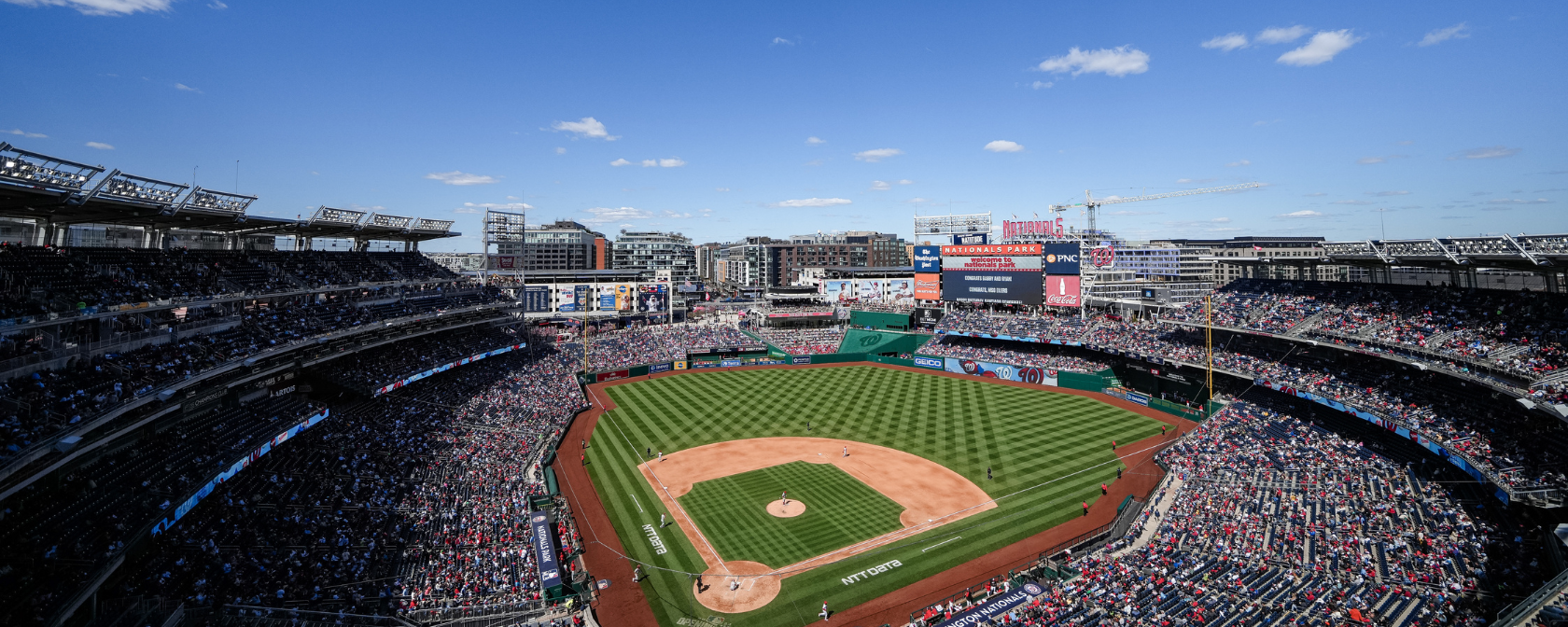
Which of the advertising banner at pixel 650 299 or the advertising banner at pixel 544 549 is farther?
the advertising banner at pixel 650 299

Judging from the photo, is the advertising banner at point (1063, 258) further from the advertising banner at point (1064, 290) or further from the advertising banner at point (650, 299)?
the advertising banner at point (650, 299)

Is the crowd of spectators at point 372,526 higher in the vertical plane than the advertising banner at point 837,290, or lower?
lower

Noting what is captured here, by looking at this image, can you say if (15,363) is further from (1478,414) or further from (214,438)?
(1478,414)

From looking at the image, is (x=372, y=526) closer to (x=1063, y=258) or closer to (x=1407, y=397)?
(x=1407, y=397)

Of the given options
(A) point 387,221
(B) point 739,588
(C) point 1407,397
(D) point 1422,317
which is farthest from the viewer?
(A) point 387,221

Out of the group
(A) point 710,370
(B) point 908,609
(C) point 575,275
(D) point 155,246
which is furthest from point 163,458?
(C) point 575,275

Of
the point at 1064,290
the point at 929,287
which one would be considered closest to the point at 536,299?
the point at 929,287

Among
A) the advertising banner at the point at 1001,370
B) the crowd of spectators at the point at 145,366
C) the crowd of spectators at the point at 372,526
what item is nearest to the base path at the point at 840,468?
the crowd of spectators at the point at 372,526
